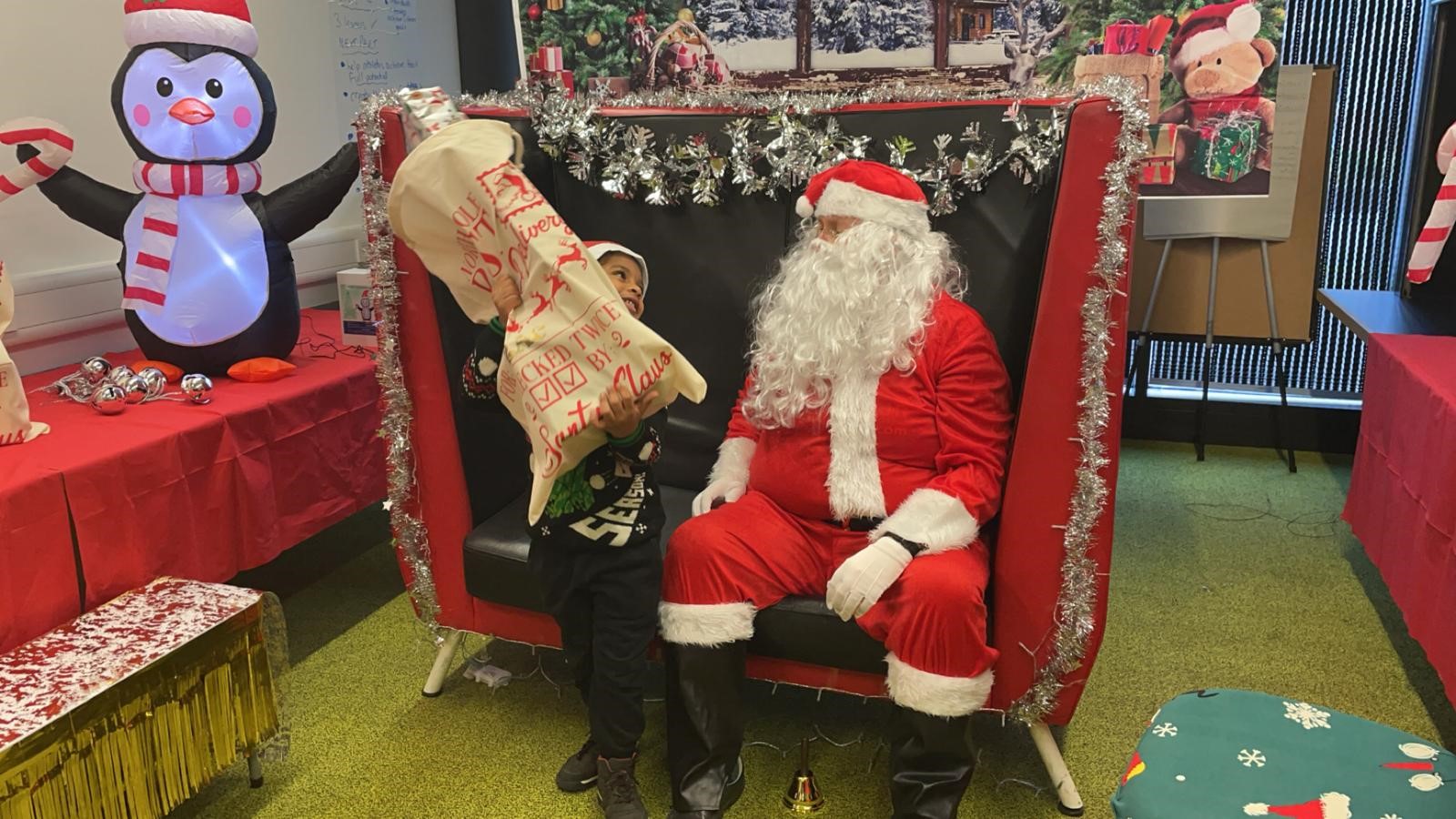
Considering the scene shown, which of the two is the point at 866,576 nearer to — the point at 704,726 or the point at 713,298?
the point at 704,726

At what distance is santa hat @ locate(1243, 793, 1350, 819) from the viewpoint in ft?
3.58

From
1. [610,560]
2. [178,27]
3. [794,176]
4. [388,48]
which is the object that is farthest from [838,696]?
[388,48]

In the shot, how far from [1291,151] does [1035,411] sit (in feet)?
7.34

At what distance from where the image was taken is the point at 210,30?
7.34 ft

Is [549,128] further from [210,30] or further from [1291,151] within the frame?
[1291,151]

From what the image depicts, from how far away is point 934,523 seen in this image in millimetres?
1701

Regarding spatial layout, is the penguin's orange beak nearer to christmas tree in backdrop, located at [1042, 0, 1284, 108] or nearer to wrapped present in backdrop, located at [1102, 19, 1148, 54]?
christmas tree in backdrop, located at [1042, 0, 1284, 108]

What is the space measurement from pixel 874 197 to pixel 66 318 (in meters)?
1.95

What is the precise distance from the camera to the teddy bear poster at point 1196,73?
3254mm

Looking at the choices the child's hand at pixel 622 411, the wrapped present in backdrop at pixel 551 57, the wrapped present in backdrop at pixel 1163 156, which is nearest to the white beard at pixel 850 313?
the child's hand at pixel 622 411

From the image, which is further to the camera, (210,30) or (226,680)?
(210,30)

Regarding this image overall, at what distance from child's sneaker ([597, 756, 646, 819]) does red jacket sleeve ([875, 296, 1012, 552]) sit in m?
0.63

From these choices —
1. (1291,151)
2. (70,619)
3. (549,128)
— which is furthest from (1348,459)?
(70,619)

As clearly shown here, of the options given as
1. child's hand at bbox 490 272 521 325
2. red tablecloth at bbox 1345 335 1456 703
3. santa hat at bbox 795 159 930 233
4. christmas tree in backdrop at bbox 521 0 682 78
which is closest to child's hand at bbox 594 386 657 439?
child's hand at bbox 490 272 521 325
